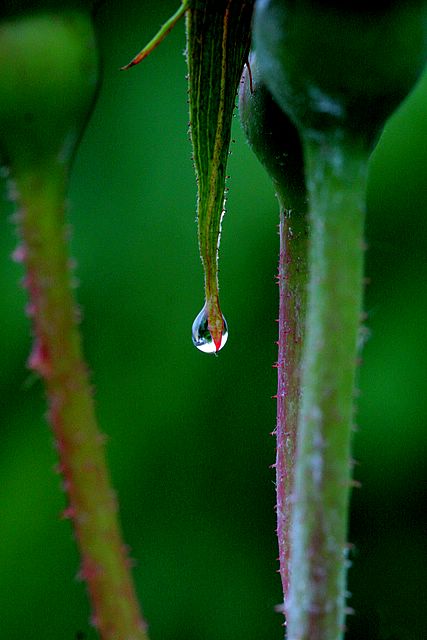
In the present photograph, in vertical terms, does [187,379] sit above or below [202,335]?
above

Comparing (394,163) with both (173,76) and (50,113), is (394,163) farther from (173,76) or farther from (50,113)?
(50,113)

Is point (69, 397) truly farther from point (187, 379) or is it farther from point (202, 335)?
point (187, 379)

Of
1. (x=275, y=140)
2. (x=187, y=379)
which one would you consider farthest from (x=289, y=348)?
(x=187, y=379)

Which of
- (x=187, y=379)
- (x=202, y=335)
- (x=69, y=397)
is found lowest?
(x=69, y=397)

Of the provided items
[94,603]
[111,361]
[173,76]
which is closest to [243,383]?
[111,361]

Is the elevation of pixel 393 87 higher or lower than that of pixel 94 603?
higher

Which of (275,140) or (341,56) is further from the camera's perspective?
(275,140)
